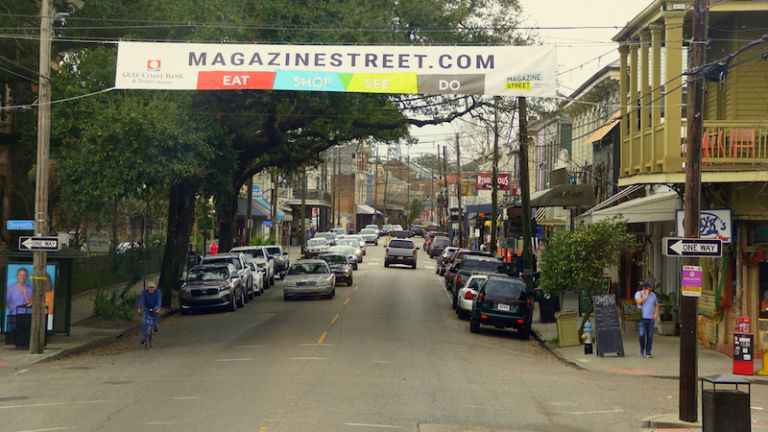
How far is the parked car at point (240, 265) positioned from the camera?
31.6 meters

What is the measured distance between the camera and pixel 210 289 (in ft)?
93.2

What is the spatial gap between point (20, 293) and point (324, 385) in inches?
402

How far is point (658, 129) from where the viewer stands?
1973 cm

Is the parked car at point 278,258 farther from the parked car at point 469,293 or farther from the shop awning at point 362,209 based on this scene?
the shop awning at point 362,209

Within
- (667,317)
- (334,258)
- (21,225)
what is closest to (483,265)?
(334,258)

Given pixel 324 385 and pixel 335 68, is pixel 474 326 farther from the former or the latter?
pixel 324 385

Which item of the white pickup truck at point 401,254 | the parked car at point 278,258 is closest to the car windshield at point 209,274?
the parked car at point 278,258

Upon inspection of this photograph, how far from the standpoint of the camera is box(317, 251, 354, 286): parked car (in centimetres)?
3866

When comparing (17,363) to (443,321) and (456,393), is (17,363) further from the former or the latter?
(443,321)

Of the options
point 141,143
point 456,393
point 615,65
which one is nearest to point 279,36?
point 141,143

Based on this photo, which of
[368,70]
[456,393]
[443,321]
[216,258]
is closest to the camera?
[456,393]

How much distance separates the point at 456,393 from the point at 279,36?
13884 mm

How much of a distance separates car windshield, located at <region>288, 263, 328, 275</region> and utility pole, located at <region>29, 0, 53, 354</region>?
1394cm

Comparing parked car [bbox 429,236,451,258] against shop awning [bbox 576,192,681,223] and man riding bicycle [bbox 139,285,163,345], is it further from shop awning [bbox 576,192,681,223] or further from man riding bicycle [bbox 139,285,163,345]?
man riding bicycle [bbox 139,285,163,345]
